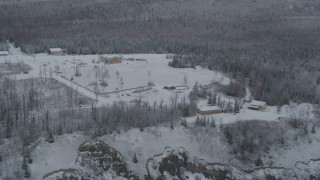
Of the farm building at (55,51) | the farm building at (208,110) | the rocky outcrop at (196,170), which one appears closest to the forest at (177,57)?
the farm building at (208,110)

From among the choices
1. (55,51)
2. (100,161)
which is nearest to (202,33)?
(55,51)

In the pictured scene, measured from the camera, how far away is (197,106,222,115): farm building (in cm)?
4697

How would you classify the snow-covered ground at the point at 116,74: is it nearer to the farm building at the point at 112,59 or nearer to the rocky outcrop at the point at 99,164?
the farm building at the point at 112,59

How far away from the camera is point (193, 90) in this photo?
5322 centimetres

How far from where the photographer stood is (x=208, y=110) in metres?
47.0

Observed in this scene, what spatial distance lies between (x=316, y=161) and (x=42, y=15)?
7577cm

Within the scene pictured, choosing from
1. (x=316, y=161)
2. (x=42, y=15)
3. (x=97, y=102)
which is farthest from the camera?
(x=42, y=15)

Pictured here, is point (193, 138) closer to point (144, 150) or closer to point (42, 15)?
point (144, 150)

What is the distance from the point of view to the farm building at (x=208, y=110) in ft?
154

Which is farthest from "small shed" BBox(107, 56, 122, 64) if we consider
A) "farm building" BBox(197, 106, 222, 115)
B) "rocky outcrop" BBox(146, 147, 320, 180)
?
"rocky outcrop" BBox(146, 147, 320, 180)

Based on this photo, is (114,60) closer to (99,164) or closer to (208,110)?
(208,110)

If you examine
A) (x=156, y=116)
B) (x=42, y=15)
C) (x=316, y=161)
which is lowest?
(x=316, y=161)

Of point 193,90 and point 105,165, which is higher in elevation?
point 193,90

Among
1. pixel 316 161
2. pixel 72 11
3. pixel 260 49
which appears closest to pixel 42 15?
pixel 72 11
